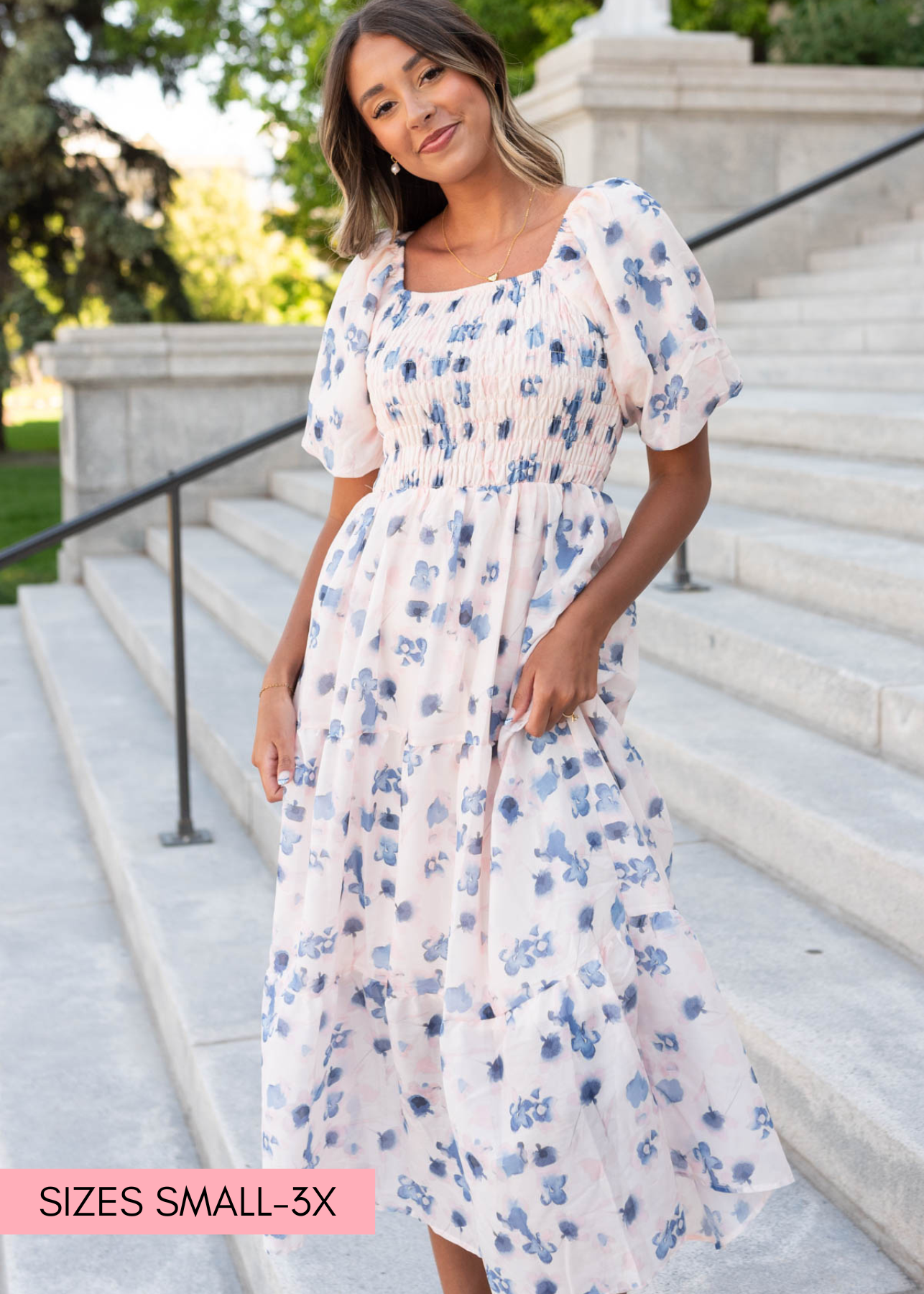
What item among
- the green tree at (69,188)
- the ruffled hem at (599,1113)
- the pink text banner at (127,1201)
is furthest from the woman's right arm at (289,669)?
the green tree at (69,188)

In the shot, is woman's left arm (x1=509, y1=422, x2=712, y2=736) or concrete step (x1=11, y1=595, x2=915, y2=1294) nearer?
woman's left arm (x1=509, y1=422, x2=712, y2=736)

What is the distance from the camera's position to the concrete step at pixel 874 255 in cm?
705

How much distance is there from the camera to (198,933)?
12.4ft

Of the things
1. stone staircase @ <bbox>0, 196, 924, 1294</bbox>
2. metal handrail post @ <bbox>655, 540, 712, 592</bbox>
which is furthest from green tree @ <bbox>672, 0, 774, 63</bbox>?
metal handrail post @ <bbox>655, 540, 712, 592</bbox>

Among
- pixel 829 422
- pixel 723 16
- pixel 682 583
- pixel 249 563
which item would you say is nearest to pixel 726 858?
pixel 682 583

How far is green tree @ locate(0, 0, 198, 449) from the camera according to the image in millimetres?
21594

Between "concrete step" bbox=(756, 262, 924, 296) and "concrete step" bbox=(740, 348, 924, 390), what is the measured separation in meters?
0.64

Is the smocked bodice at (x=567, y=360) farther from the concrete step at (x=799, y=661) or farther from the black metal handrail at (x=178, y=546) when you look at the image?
the black metal handrail at (x=178, y=546)

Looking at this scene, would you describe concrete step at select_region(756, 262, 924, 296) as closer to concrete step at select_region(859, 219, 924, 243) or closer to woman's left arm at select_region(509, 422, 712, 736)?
concrete step at select_region(859, 219, 924, 243)

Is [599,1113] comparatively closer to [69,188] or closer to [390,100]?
[390,100]

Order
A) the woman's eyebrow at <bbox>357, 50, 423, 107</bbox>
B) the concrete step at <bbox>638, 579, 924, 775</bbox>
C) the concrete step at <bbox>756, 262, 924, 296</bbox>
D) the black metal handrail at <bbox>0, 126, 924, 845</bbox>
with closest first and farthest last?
the woman's eyebrow at <bbox>357, 50, 423, 107</bbox> < the concrete step at <bbox>638, 579, 924, 775</bbox> < the black metal handrail at <bbox>0, 126, 924, 845</bbox> < the concrete step at <bbox>756, 262, 924, 296</bbox>

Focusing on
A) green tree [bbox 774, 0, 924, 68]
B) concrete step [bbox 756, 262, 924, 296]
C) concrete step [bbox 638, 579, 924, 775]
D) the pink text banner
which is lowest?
the pink text banner

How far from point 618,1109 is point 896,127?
813 cm

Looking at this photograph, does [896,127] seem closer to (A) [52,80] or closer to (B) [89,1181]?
(B) [89,1181]
